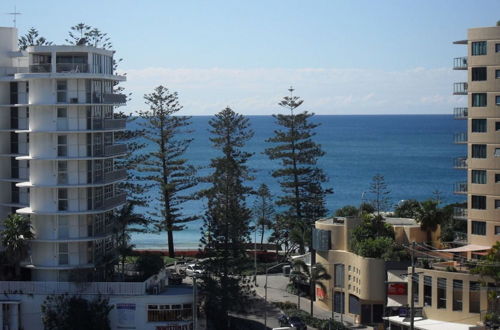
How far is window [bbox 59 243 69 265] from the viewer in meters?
38.5

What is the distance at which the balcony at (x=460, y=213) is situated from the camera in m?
40.9

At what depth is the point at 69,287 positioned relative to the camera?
37281 mm

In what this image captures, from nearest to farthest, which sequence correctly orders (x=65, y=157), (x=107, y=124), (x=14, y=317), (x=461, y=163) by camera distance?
1. (x=14, y=317)
2. (x=65, y=157)
3. (x=107, y=124)
4. (x=461, y=163)

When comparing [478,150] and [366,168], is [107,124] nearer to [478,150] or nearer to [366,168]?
[478,150]

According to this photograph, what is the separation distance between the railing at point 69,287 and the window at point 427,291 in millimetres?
10858

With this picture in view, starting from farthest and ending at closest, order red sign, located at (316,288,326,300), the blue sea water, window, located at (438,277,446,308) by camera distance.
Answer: the blue sea water
red sign, located at (316,288,326,300)
window, located at (438,277,446,308)

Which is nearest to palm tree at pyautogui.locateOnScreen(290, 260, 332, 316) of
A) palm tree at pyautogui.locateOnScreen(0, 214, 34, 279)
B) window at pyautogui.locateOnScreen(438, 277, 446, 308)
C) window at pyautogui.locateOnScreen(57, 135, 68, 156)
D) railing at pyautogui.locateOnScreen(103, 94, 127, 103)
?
window at pyautogui.locateOnScreen(438, 277, 446, 308)

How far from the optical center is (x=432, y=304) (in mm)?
36750

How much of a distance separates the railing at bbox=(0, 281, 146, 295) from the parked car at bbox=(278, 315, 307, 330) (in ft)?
19.0

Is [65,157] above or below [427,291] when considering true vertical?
above

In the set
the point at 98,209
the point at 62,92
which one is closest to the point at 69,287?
the point at 98,209

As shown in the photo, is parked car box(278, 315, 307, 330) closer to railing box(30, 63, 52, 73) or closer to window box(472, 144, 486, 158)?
window box(472, 144, 486, 158)

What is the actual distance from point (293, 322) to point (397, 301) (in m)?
4.34

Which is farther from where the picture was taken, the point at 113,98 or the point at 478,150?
the point at 113,98
